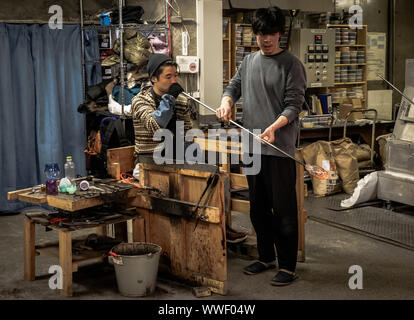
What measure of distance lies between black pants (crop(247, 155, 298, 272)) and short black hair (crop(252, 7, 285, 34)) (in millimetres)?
849

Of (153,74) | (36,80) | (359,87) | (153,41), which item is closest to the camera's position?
(153,74)

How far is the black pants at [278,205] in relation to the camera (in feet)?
13.0

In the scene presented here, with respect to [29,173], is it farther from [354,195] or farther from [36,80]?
[354,195]

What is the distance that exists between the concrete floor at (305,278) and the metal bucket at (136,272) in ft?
0.26

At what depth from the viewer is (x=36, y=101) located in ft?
20.7

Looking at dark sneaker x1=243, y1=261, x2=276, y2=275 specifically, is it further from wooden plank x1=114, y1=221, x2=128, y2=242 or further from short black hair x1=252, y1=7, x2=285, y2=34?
short black hair x1=252, y1=7, x2=285, y2=34

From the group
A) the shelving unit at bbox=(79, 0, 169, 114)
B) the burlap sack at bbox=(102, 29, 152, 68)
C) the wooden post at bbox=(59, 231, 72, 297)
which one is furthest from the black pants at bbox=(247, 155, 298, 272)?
the burlap sack at bbox=(102, 29, 152, 68)

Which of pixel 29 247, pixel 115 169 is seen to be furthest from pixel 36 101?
pixel 29 247

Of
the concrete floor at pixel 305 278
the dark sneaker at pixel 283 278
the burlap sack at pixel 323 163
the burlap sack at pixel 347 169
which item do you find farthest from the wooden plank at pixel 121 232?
the burlap sack at pixel 347 169

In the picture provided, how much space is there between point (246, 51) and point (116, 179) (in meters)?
4.58

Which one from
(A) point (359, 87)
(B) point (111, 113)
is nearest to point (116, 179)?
(B) point (111, 113)

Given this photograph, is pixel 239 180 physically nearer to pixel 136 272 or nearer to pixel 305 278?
pixel 305 278

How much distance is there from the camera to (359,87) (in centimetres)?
962

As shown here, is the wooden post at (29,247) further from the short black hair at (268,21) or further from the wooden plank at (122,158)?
the short black hair at (268,21)
